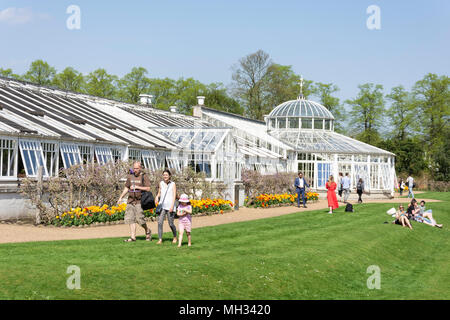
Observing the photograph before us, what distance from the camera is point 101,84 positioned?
2552 inches

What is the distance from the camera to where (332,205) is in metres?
24.6

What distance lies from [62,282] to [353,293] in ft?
19.4

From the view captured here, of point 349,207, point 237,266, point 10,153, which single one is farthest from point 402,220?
point 10,153

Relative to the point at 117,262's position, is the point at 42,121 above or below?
above

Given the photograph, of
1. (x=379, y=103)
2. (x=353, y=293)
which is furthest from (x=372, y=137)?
(x=353, y=293)

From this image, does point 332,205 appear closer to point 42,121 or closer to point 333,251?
point 333,251

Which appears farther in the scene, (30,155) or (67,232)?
(30,155)

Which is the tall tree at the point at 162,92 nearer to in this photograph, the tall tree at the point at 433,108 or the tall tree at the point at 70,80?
the tall tree at the point at 70,80

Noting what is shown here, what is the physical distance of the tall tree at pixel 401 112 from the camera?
63.7 metres

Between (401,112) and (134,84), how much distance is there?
3043cm

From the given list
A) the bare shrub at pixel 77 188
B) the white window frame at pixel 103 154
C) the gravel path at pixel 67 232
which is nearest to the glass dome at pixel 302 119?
the white window frame at pixel 103 154

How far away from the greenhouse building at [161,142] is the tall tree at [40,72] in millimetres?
21827

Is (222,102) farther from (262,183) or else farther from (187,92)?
(262,183)

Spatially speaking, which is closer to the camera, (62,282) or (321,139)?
(62,282)
